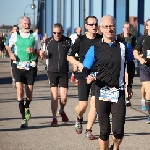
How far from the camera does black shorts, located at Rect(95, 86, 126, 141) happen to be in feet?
25.2

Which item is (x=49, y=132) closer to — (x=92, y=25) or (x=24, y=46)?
(x=24, y=46)

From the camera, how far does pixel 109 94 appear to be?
25.4 feet

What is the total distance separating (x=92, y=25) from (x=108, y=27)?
7.83 feet

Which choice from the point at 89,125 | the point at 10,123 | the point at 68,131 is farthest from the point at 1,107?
the point at 89,125

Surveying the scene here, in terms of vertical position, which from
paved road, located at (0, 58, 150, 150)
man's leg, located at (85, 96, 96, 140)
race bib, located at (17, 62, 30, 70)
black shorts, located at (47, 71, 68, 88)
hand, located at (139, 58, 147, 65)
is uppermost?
hand, located at (139, 58, 147, 65)

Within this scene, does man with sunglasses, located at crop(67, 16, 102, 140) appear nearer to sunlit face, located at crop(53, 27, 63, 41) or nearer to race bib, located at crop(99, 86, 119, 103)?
sunlit face, located at crop(53, 27, 63, 41)

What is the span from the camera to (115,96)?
25.4 feet

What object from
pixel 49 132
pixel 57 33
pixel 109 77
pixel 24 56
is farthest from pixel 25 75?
pixel 109 77

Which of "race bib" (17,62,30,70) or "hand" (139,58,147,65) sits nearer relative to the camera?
"race bib" (17,62,30,70)

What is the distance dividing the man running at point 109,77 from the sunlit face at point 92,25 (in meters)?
2.13

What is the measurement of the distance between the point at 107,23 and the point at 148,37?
15.5 ft

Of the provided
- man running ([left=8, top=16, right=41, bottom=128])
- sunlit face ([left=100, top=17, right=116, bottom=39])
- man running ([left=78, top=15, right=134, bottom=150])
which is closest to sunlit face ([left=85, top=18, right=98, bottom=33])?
man running ([left=8, top=16, right=41, bottom=128])

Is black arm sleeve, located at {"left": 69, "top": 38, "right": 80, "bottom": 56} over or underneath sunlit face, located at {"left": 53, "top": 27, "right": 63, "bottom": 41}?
underneath

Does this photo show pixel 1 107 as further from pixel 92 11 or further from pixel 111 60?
A: pixel 92 11
